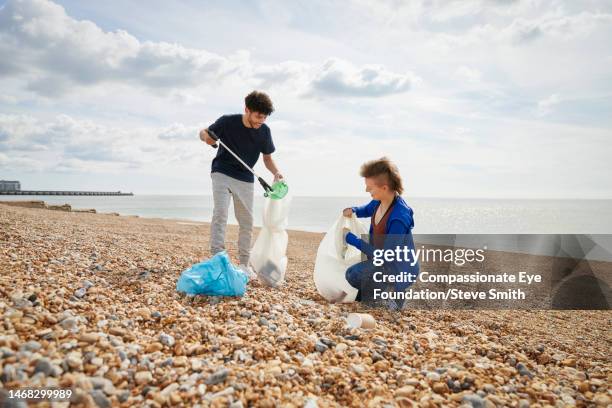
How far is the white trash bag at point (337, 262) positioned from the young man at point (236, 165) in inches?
41.7

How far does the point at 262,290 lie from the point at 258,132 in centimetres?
208

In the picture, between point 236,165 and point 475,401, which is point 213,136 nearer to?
point 236,165

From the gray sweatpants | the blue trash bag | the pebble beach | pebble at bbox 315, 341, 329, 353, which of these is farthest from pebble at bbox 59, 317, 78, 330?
the gray sweatpants

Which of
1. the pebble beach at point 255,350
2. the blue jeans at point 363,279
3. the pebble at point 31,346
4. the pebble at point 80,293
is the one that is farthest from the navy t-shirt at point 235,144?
the pebble at point 31,346

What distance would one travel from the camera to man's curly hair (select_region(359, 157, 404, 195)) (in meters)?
4.24

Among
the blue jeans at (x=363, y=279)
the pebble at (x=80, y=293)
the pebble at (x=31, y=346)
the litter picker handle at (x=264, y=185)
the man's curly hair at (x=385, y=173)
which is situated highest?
the man's curly hair at (x=385, y=173)

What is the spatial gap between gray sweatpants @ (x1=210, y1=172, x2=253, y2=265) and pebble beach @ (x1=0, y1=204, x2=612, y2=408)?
766 mm

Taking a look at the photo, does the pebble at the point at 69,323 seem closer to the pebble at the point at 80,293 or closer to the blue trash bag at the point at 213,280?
the pebble at the point at 80,293

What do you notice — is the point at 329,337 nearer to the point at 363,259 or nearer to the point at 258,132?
the point at 363,259

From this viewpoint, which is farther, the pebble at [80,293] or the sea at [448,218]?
the sea at [448,218]

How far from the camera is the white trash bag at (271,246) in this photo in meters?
4.94

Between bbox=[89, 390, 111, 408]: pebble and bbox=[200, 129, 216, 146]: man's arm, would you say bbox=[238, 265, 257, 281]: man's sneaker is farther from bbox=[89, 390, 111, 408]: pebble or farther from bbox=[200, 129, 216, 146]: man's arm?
bbox=[89, 390, 111, 408]: pebble

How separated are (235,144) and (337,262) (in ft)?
6.69

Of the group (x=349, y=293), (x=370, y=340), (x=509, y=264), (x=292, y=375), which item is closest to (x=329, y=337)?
(x=370, y=340)
